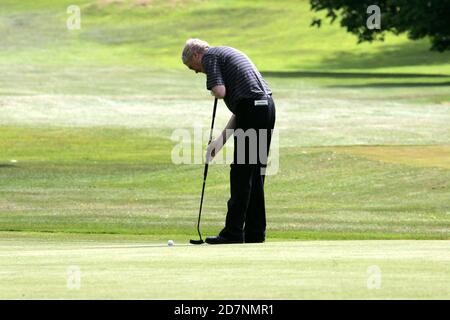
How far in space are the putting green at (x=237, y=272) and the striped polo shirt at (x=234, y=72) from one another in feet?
5.13

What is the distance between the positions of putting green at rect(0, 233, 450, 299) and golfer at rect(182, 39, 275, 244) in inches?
42.8

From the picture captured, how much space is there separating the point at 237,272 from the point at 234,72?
3731 millimetres

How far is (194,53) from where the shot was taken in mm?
12523

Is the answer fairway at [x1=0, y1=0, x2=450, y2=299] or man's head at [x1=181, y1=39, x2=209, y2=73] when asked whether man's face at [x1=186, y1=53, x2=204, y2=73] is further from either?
fairway at [x1=0, y1=0, x2=450, y2=299]

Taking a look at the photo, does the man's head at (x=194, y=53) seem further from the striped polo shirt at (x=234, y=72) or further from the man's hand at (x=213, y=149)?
the man's hand at (x=213, y=149)

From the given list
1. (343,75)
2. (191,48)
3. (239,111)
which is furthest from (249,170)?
(343,75)

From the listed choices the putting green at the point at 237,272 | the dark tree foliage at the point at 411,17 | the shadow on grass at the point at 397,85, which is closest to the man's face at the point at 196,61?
the putting green at the point at 237,272

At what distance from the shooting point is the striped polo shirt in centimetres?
1250

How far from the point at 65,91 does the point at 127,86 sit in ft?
18.7

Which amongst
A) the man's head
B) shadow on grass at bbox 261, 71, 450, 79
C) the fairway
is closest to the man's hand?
the man's head

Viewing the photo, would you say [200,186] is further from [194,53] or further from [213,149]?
[194,53]

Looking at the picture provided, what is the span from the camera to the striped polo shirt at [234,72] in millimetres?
12500
